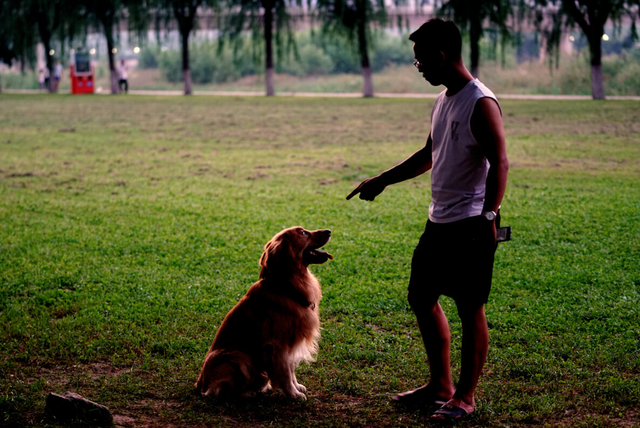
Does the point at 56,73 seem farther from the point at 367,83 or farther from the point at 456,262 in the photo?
the point at 456,262

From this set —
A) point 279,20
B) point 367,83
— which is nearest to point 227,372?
point 367,83

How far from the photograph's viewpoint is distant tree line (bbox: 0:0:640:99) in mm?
30484

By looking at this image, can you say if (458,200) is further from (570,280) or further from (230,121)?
(230,121)

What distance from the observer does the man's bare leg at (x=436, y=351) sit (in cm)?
378

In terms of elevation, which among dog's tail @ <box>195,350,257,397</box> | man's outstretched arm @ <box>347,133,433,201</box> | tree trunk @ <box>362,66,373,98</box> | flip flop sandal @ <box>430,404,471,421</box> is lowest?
flip flop sandal @ <box>430,404,471,421</box>

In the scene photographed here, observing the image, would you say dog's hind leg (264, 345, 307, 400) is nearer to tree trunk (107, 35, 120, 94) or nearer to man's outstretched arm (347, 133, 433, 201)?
man's outstretched arm (347, 133, 433, 201)

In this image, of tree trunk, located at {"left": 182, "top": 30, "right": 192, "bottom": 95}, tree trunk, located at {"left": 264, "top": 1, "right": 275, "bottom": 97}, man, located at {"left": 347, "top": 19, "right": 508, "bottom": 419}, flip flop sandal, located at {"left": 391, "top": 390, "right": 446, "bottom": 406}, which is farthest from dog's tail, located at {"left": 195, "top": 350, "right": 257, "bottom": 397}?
tree trunk, located at {"left": 182, "top": 30, "right": 192, "bottom": 95}

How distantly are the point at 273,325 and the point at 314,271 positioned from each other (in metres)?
2.72

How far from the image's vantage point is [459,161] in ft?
11.3

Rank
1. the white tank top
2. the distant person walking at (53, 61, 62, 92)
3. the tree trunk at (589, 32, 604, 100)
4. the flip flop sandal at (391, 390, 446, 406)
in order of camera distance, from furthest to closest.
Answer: the distant person walking at (53, 61, 62, 92) → the tree trunk at (589, 32, 604, 100) → the flip flop sandal at (391, 390, 446, 406) → the white tank top

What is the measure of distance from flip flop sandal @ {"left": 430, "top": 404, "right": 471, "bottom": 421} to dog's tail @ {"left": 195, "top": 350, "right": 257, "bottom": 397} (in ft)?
3.60

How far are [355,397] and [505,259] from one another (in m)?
3.35

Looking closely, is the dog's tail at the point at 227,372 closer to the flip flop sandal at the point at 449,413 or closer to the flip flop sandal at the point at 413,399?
the flip flop sandal at the point at 413,399

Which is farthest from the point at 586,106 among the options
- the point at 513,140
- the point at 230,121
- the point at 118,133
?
the point at 118,133
